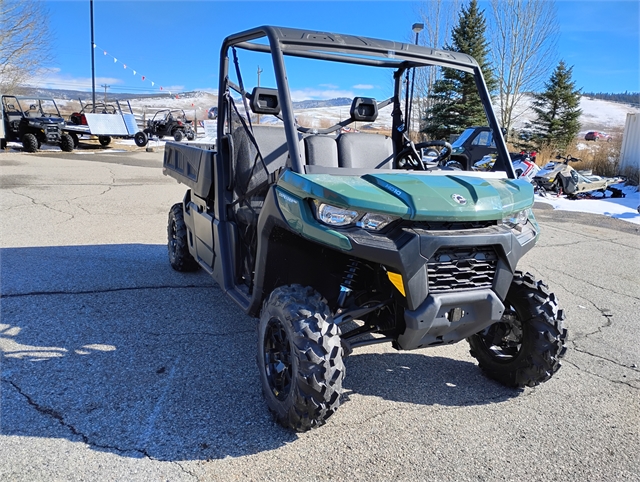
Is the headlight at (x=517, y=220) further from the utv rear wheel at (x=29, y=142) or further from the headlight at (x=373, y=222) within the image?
the utv rear wheel at (x=29, y=142)

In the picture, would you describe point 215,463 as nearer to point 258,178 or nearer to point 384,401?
point 384,401

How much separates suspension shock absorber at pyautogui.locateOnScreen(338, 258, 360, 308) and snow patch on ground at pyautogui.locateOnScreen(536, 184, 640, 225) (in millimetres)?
8972

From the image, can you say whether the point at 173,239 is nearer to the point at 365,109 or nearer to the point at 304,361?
the point at 365,109

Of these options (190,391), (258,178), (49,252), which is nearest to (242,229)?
(258,178)

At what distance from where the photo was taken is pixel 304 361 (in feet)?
8.18

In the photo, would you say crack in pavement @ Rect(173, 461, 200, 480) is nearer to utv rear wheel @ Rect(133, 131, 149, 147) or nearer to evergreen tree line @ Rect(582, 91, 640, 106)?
utv rear wheel @ Rect(133, 131, 149, 147)

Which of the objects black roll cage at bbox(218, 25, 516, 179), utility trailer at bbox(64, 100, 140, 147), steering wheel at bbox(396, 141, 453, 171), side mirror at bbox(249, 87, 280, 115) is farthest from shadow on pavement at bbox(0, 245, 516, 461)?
utility trailer at bbox(64, 100, 140, 147)

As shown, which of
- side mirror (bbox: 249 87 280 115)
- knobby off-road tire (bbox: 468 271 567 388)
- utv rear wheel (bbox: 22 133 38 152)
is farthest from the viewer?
utv rear wheel (bbox: 22 133 38 152)

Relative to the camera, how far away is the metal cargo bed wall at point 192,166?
13.6 ft

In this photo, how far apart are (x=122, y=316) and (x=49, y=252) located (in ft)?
7.48

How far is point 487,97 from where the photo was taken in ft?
11.8

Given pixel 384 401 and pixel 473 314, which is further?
pixel 384 401

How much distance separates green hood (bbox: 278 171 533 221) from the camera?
243 centimetres

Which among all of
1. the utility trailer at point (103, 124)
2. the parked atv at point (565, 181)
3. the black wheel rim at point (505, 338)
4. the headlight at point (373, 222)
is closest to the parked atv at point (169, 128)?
the utility trailer at point (103, 124)
